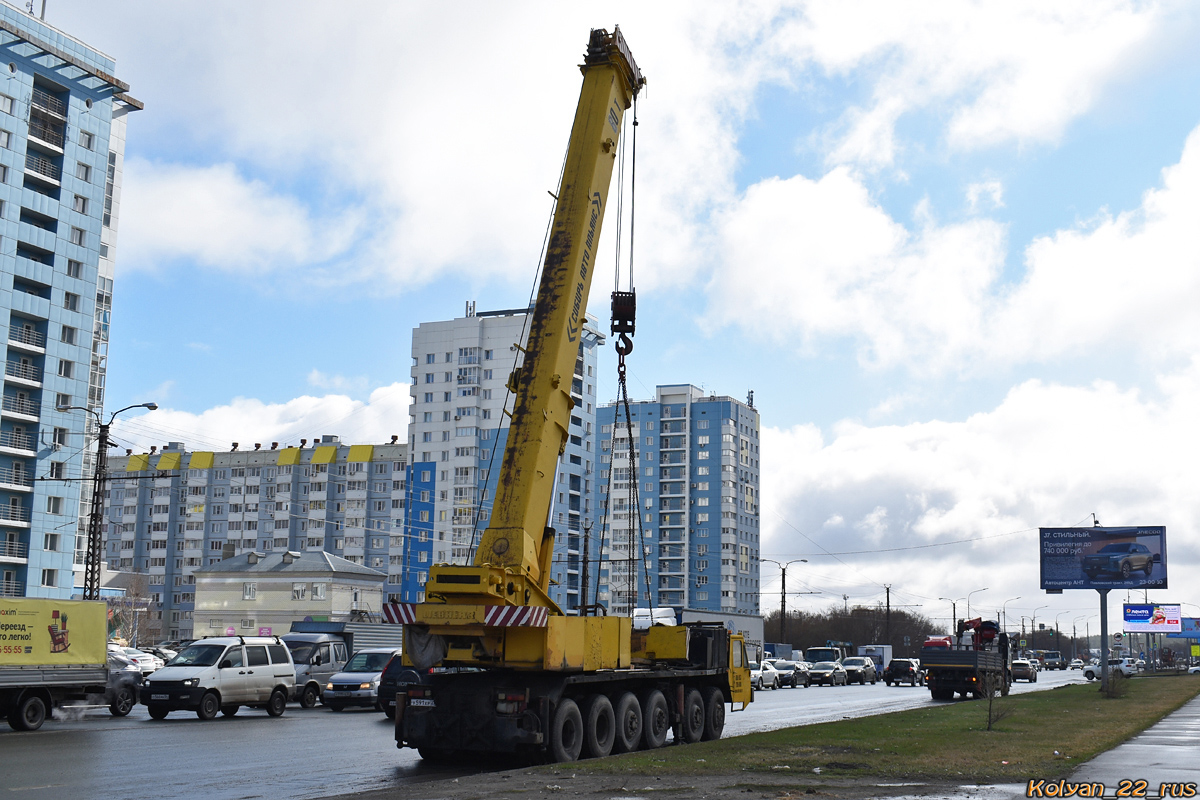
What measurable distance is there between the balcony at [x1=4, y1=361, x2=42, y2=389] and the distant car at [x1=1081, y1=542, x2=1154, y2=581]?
57.6 meters

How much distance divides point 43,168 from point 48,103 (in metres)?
4.13

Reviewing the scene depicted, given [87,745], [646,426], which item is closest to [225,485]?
[646,426]

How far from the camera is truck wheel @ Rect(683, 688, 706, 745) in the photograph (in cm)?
1895

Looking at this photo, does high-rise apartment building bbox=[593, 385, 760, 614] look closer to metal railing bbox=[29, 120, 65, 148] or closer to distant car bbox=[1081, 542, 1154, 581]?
metal railing bbox=[29, 120, 65, 148]

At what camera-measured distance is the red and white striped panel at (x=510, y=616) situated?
47.0ft

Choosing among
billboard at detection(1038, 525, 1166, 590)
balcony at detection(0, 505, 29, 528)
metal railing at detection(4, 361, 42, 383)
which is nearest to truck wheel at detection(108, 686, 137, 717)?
billboard at detection(1038, 525, 1166, 590)

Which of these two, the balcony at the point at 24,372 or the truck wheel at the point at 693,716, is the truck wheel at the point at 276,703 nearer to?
the truck wheel at the point at 693,716

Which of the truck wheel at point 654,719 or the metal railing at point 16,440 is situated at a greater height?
the metal railing at point 16,440

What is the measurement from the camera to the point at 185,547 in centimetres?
13250

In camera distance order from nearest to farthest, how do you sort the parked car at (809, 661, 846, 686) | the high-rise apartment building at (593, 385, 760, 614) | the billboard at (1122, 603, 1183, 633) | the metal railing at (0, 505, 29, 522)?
the parked car at (809, 661, 846, 686) → the metal railing at (0, 505, 29, 522) → the billboard at (1122, 603, 1183, 633) → the high-rise apartment building at (593, 385, 760, 614)

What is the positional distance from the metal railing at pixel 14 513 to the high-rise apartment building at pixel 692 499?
83962 mm

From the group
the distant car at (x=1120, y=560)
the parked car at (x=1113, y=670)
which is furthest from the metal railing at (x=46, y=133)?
the parked car at (x=1113, y=670)

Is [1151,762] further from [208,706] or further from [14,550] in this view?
[14,550]

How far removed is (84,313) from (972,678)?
5736cm
